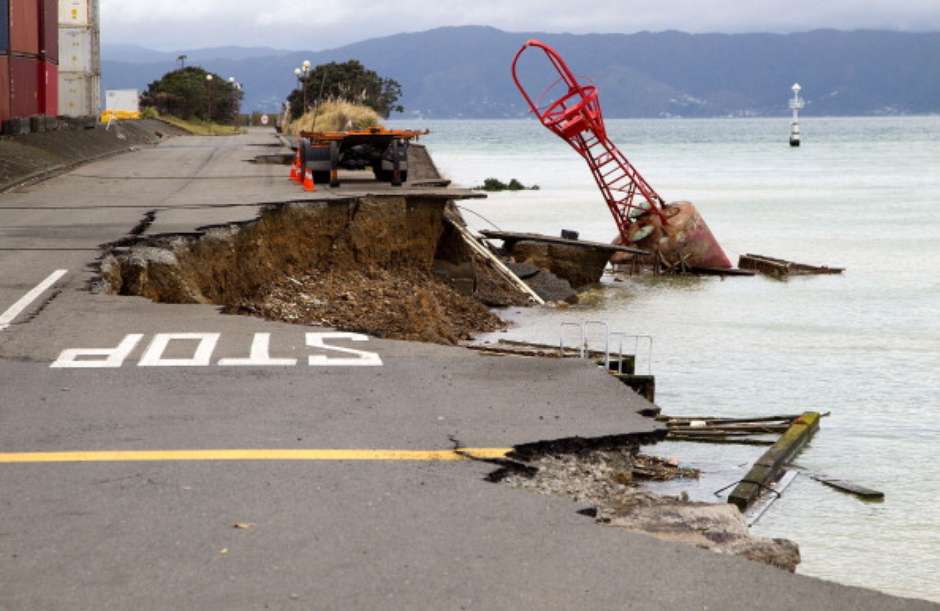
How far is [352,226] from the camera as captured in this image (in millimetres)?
21812

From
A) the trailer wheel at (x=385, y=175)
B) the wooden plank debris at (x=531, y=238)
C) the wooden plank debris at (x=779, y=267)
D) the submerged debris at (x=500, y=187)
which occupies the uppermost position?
the trailer wheel at (x=385, y=175)

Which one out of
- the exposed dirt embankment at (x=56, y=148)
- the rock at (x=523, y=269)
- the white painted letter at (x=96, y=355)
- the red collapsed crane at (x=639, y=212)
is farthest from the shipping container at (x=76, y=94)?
the white painted letter at (x=96, y=355)

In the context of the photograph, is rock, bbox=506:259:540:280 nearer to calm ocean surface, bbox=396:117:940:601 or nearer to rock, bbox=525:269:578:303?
rock, bbox=525:269:578:303

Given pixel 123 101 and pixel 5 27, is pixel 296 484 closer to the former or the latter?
pixel 5 27

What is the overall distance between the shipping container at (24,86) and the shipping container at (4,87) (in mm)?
294

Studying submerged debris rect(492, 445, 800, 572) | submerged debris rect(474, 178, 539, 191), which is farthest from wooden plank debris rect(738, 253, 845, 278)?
submerged debris rect(474, 178, 539, 191)

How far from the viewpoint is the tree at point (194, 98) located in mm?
110000

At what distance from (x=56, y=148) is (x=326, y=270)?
19975 millimetres

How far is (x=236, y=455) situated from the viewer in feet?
25.4

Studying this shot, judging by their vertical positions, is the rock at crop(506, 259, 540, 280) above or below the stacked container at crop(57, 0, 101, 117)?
below

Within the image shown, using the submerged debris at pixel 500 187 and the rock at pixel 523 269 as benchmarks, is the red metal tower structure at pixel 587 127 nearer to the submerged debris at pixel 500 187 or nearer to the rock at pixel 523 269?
the rock at pixel 523 269

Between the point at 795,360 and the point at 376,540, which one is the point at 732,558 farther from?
the point at 795,360

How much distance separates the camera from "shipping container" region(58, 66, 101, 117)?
58312 millimetres

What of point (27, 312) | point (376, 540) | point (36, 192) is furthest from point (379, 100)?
point (376, 540)
